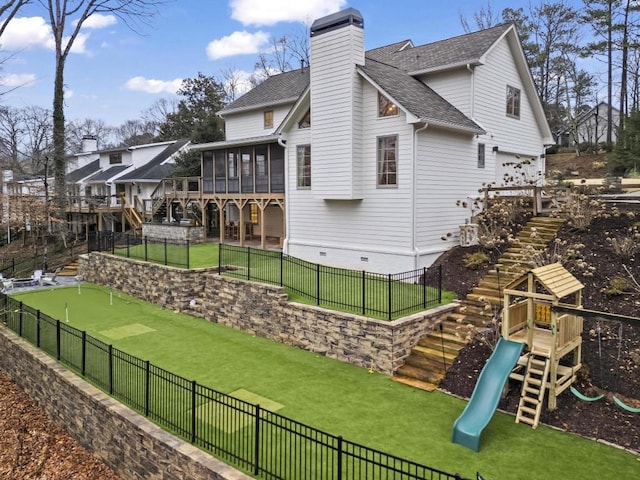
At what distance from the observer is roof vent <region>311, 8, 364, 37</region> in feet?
50.5

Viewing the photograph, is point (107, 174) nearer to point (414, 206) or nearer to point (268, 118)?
point (268, 118)

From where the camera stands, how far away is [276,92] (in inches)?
947

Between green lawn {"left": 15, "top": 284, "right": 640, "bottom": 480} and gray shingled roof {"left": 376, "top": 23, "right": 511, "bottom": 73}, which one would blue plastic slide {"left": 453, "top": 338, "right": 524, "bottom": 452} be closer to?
green lawn {"left": 15, "top": 284, "right": 640, "bottom": 480}

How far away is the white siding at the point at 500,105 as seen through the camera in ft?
57.6

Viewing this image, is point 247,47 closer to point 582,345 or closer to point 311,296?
point 311,296

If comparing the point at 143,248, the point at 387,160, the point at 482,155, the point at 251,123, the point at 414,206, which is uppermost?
the point at 251,123

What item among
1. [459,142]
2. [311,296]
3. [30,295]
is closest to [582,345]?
[311,296]

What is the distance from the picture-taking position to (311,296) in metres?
13.2

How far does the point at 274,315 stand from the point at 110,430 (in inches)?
211

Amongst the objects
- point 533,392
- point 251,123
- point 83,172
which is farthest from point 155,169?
point 533,392

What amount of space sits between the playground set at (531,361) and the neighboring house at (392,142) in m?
5.97

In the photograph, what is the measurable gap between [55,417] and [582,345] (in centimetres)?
1188

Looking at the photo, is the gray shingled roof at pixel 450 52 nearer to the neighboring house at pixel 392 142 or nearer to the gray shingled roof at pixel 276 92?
the neighboring house at pixel 392 142

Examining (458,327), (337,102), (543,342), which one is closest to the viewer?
(543,342)
